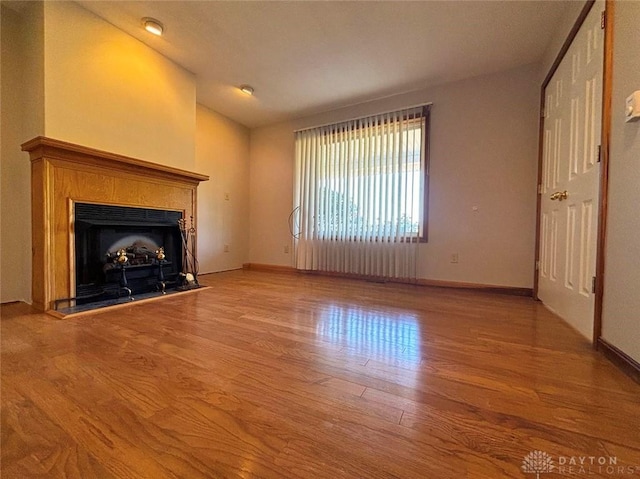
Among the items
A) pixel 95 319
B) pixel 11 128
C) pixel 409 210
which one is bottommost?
pixel 95 319

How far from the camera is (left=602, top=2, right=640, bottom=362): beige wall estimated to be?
1104mm

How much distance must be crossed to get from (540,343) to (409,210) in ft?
6.37

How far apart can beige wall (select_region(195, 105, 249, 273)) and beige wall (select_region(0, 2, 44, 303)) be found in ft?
5.27

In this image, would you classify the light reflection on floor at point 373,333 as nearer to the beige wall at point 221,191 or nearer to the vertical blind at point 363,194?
the vertical blind at point 363,194

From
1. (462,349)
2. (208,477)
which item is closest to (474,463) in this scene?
(208,477)

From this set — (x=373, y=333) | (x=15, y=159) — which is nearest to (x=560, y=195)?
(x=373, y=333)

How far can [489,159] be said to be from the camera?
2797 mm

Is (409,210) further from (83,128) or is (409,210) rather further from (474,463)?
(83,128)

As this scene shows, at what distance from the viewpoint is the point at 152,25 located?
2.19 meters

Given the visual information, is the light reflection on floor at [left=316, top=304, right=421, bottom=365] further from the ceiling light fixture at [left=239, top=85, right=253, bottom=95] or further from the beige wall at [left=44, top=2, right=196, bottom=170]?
the ceiling light fixture at [left=239, top=85, right=253, bottom=95]

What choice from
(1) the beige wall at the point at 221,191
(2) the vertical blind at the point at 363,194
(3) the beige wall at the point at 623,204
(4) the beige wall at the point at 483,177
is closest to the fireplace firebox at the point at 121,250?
(1) the beige wall at the point at 221,191

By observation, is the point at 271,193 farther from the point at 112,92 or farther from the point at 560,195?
the point at 560,195

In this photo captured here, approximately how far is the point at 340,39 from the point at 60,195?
2550 millimetres

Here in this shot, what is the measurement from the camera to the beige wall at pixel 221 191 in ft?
11.9
